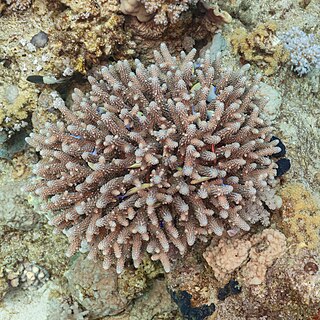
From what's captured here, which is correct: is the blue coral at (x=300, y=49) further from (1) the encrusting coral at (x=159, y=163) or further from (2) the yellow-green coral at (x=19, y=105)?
(2) the yellow-green coral at (x=19, y=105)

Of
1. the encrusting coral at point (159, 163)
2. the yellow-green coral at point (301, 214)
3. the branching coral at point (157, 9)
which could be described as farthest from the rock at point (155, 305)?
the branching coral at point (157, 9)

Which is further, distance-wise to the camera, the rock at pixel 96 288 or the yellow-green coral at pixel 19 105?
the yellow-green coral at pixel 19 105

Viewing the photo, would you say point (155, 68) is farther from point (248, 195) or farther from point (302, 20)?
point (302, 20)

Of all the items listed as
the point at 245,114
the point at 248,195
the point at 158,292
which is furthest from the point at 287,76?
the point at 158,292

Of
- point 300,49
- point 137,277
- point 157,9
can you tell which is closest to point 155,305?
point 137,277

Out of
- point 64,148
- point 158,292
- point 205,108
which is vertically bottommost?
point 158,292

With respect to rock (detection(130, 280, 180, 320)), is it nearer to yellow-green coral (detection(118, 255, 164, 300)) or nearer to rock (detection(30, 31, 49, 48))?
yellow-green coral (detection(118, 255, 164, 300))

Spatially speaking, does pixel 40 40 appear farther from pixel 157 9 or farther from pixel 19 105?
pixel 157 9
